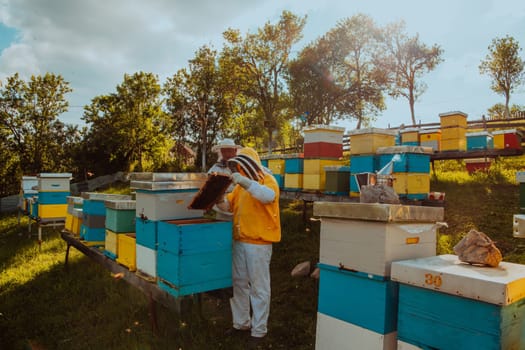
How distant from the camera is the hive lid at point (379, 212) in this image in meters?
1.96

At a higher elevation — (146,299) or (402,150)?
(402,150)

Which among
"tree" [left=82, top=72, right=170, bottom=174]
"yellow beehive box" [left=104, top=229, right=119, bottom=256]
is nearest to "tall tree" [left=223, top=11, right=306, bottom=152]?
"tree" [left=82, top=72, right=170, bottom=174]

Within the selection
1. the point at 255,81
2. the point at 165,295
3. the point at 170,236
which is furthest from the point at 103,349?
the point at 255,81

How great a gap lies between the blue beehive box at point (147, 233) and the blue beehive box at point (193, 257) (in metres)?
0.08

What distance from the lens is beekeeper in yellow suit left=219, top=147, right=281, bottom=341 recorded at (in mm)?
3365

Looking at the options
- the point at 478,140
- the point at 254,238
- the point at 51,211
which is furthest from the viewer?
the point at 478,140

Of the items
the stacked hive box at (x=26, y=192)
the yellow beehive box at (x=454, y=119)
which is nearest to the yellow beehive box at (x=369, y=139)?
the yellow beehive box at (x=454, y=119)

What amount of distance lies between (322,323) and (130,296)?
3.37 metres

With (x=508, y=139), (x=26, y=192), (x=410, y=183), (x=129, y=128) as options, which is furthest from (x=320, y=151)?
(x=129, y=128)

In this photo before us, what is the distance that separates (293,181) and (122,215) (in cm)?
366

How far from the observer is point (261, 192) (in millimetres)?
3236

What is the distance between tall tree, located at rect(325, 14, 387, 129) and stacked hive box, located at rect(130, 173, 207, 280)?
1933cm

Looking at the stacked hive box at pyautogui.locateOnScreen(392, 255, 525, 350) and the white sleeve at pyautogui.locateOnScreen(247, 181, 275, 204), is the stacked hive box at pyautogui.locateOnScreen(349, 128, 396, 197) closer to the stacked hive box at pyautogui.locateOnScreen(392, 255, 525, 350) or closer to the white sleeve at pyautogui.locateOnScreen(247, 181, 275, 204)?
the white sleeve at pyautogui.locateOnScreen(247, 181, 275, 204)

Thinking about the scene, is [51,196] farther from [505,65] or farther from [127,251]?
[505,65]
